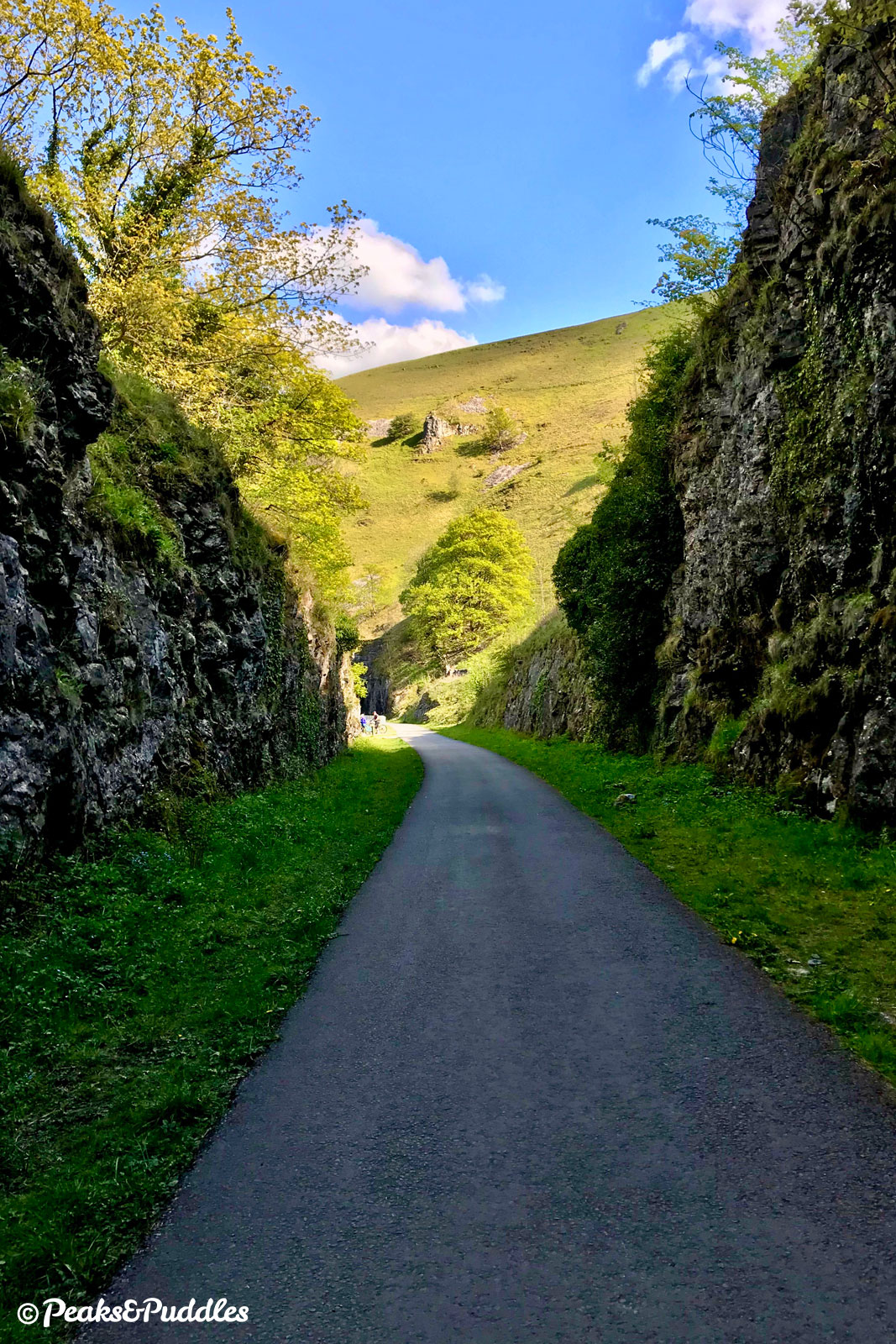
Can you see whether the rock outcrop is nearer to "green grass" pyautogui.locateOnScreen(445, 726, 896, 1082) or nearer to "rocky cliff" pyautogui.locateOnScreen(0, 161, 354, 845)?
"green grass" pyautogui.locateOnScreen(445, 726, 896, 1082)

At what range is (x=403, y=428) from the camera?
14925 cm

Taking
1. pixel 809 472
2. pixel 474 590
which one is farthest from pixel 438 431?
pixel 809 472

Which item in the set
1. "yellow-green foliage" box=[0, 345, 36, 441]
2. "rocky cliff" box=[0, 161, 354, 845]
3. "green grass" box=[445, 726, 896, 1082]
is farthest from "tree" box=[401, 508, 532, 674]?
"yellow-green foliage" box=[0, 345, 36, 441]

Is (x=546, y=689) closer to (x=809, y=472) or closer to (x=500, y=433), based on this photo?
(x=809, y=472)

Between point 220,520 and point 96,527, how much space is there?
4.67 meters

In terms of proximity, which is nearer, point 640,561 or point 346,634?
point 640,561

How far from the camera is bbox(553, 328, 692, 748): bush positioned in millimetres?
21906

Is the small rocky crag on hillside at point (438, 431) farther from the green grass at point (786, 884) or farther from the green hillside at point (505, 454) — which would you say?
the green grass at point (786, 884)

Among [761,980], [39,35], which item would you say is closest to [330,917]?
[761,980]


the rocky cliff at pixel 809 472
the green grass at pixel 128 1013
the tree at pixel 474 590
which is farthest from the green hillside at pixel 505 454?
the green grass at pixel 128 1013

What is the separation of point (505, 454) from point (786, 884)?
127497 millimetres

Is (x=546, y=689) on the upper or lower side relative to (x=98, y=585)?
lower

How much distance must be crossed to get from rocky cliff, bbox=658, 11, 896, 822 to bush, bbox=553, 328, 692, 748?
7.93ft

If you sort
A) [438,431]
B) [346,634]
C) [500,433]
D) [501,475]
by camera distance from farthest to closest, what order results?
[438,431] < [500,433] < [501,475] < [346,634]
